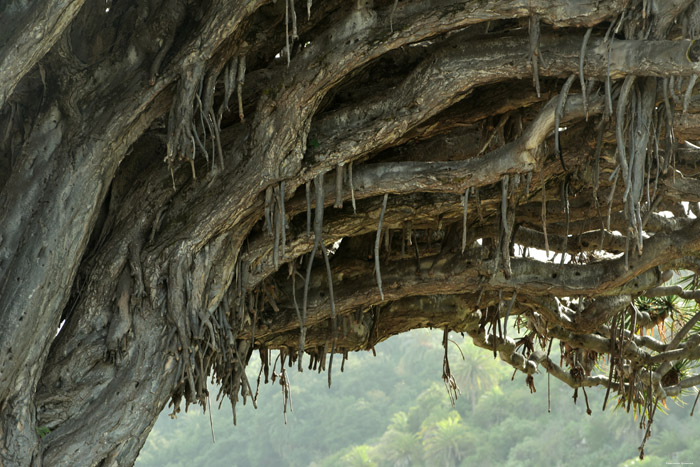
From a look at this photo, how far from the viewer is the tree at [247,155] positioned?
8.47 feet

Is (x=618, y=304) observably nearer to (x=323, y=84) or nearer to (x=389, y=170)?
(x=389, y=170)

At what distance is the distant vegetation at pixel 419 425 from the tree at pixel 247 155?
27805mm

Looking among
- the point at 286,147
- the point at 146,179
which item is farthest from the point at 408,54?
the point at 146,179

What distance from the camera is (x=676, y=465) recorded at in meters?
24.5

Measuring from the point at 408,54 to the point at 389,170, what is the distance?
0.51 m

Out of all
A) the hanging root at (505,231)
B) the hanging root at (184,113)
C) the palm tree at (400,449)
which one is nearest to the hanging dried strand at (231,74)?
the hanging root at (184,113)

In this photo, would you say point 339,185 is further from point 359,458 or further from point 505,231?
point 359,458

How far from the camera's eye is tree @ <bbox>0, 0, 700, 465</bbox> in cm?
258

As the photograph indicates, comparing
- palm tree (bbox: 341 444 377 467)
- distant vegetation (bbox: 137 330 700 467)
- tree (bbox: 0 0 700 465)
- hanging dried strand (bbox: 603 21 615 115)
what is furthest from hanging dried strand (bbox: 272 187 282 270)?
palm tree (bbox: 341 444 377 467)

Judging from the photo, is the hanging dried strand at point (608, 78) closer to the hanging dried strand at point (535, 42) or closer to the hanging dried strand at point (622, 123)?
the hanging dried strand at point (622, 123)

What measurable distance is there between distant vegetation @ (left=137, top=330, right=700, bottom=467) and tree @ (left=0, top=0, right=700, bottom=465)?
2781 centimetres

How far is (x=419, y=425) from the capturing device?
3803cm

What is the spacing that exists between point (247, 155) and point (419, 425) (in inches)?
1437

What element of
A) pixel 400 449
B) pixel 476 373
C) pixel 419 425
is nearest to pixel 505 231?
pixel 476 373
